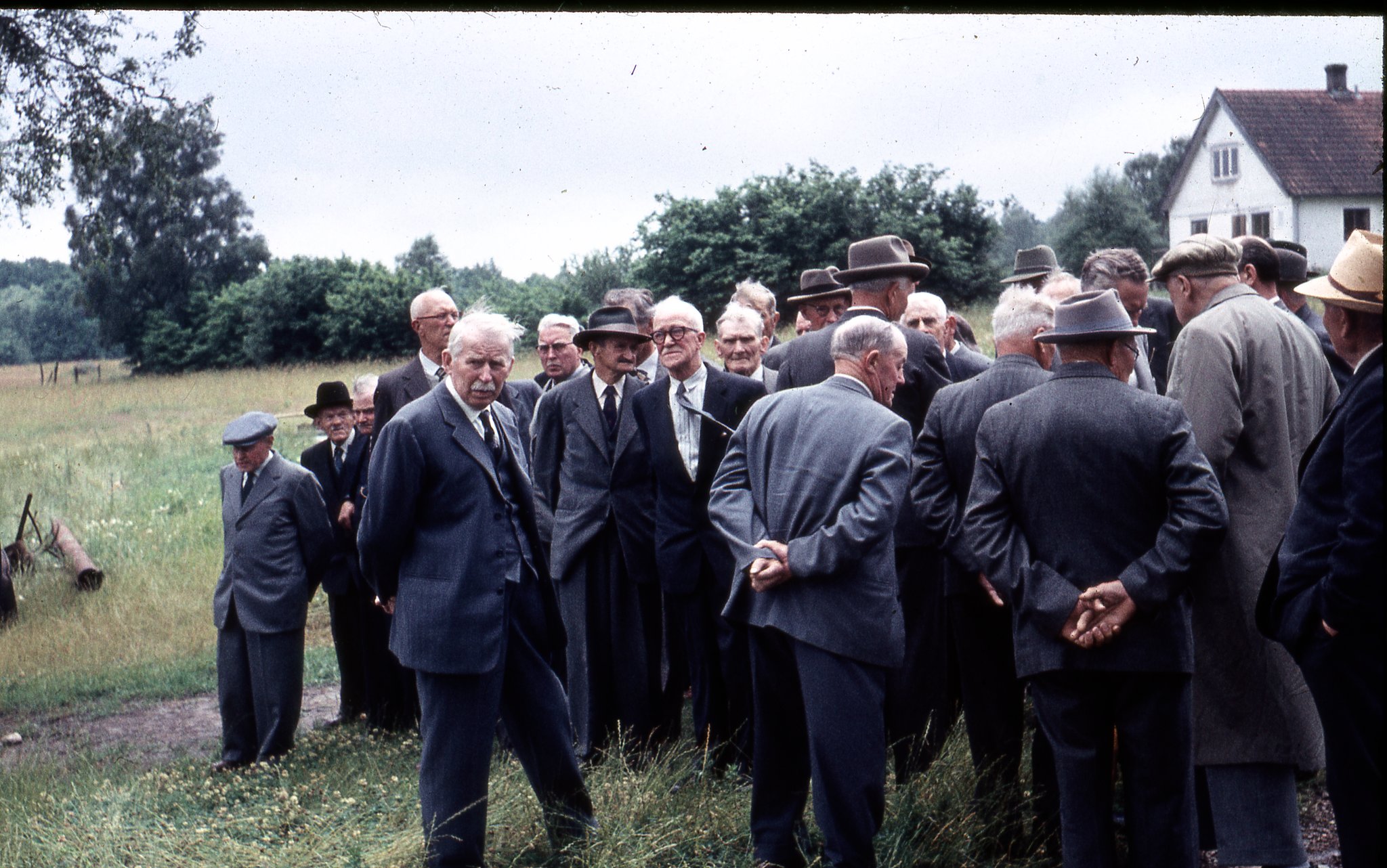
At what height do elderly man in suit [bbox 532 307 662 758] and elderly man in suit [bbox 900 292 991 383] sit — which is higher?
elderly man in suit [bbox 900 292 991 383]

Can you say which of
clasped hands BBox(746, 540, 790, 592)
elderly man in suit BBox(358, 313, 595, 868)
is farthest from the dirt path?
clasped hands BBox(746, 540, 790, 592)

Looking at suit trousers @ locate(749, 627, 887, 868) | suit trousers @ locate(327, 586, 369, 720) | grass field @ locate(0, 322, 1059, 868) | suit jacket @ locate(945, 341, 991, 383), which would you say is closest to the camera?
suit trousers @ locate(749, 627, 887, 868)

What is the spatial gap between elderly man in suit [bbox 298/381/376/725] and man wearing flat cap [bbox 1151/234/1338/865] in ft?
15.6

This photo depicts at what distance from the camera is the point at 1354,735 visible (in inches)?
125

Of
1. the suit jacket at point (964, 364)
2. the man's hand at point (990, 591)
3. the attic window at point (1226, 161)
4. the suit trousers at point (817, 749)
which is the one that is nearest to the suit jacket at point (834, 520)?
the suit trousers at point (817, 749)

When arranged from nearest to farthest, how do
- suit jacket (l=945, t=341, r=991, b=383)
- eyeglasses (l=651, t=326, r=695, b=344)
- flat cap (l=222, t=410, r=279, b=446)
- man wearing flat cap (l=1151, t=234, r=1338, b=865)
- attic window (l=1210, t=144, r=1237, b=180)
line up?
man wearing flat cap (l=1151, t=234, r=1338, b=865) → eyeglasses (l=651, t=326, r=695, b=344) → suit jacket (l=945, t=341, r=991, b=383) → flat cap (l=222, t=410, r=279, b=446) → attic window (l=1210, t=144, r=1237, b=180)

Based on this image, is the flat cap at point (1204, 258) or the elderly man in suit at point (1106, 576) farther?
the flat cap at point (1204, 258)

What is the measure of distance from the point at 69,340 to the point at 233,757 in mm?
5514

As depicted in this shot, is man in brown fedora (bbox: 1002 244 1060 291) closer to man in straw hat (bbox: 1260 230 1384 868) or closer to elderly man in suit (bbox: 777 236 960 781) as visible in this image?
elderly man in suit (bbox: 777 236 960 781)

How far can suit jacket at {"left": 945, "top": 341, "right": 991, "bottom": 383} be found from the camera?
20.3 feet

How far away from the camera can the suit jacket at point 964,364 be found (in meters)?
6.19

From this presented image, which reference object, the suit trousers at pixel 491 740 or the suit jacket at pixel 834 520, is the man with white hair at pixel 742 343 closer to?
the suit jacket at pixel 834 520

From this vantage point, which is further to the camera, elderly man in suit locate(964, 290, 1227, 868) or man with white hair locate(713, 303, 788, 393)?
man with white hair locate(713, 303, 788, 393)

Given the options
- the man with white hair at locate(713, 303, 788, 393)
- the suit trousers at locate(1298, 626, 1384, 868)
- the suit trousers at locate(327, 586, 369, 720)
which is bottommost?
the suit trousers at locate(327, 586, 369, 720)
